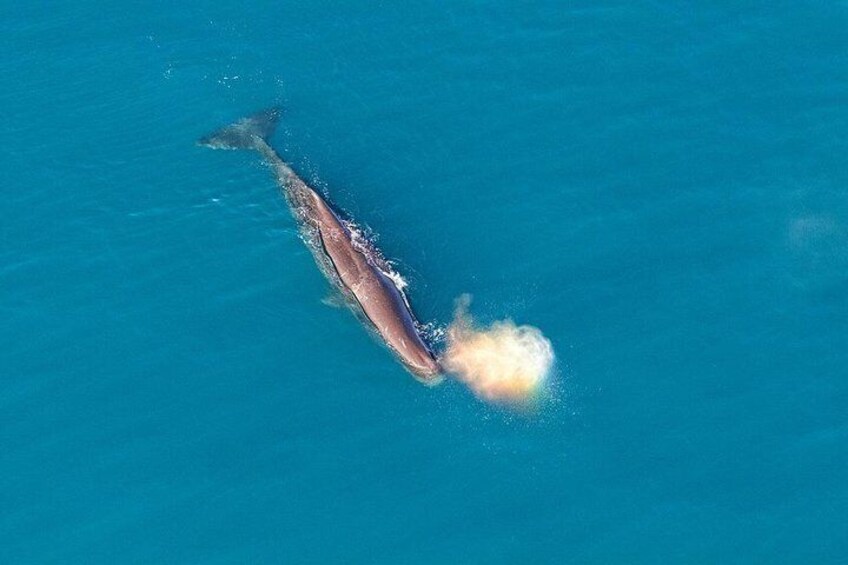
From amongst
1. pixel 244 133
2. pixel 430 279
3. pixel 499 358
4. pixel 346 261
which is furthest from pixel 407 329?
pixel 244 133

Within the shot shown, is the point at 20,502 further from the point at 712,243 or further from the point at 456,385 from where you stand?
the point at 712,243

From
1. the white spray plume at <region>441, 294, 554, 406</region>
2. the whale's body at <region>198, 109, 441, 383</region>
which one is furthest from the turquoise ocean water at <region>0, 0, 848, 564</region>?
the whale's body at <region>198, 109, 441, 383</region>

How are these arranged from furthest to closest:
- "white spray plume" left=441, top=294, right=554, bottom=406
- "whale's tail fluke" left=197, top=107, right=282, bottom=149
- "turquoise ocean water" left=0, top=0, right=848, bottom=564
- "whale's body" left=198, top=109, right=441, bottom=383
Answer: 1. "whale's tail fluke" left=197, top=107, right=282, bottom=149
2. "whale's body" left=198, top=109, right=441, bottom=383
3. "white spray plume" left=441, top=294, right=554, bottom=406
4. "turquoise ocean water" left=0, top=0, right=848, bottom=564

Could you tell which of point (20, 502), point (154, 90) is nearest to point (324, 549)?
point (20, 502)

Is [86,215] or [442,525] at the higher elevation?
[86,215]

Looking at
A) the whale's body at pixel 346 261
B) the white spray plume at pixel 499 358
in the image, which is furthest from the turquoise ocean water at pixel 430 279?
the whale's body at pixel 346 261

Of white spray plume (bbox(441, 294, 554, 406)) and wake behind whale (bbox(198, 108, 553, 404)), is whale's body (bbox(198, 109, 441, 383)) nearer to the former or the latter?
wake behind whale (bbox(198, 108, 553, 404))
